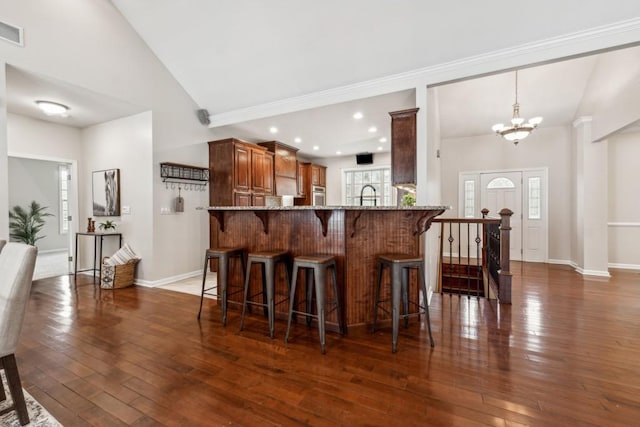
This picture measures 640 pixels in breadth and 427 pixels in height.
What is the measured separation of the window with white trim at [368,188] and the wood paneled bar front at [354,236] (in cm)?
451

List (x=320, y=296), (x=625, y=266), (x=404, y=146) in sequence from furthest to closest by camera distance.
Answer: (x=625, y=266)
(x=404, y=146)
(x=320, y=296)

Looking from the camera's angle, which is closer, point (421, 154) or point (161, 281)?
Result: point (421, 154)

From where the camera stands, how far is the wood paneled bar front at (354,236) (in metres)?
2.68

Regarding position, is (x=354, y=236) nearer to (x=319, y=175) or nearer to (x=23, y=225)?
(x=319, y=175)

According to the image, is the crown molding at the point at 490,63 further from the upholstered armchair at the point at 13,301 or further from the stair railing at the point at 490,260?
the upholstered armchair at the point at 13,301

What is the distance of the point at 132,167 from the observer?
4.61m

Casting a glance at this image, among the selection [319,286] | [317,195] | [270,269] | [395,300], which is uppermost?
[317,195]

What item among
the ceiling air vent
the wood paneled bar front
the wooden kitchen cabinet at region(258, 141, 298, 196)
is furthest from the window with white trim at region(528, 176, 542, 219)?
the ceiling air vent

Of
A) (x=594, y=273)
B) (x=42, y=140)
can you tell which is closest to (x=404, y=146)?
(x=594, y=273)

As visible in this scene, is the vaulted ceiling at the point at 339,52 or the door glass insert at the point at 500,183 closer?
the vaulted ceiling at the point at 339,52

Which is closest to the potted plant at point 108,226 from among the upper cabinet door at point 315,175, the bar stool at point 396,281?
the upper cabinet door at point 315,175

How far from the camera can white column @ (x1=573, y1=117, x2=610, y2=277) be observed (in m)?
4.94

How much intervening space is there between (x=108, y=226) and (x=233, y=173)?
7.34 feet

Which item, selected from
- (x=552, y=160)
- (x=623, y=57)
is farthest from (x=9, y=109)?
(x=552, y=160)
